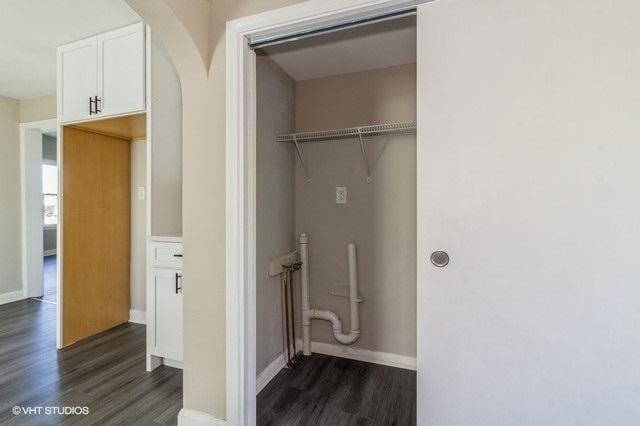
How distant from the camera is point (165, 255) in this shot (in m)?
2.17

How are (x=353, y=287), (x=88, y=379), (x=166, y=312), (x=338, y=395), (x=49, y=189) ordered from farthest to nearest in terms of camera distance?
(x=49, y=189) → (x=353, y=287) → (x=166, y=312) → (x=88, y=379) → (x=338, y=395)

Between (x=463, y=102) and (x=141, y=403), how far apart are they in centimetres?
231

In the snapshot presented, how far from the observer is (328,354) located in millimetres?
2467

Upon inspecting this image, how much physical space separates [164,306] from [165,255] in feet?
1.19

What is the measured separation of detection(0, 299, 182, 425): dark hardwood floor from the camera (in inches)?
68.4

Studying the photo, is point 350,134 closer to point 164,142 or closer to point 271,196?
point 271,196

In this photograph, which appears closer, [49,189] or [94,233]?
[94,233]

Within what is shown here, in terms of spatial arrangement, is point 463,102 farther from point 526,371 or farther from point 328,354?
point 328,354

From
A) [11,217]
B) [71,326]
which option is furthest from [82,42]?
[11,217]

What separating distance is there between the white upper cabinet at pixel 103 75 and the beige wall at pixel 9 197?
1774 millimetres

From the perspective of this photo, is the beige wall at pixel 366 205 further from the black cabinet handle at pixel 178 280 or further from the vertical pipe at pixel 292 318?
the black cabinet handle at pixel 178 280

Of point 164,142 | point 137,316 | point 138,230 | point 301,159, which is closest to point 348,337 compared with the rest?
point 301,159

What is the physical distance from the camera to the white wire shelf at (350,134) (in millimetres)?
2094

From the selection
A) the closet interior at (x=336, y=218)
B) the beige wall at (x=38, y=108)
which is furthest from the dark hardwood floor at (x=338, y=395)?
the beige wall at (x=38, y=108)
